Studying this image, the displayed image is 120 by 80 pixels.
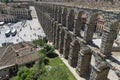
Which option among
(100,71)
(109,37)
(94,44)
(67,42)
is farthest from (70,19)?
(100,71)

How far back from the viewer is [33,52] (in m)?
45.5

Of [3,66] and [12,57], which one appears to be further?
→ [12,57]

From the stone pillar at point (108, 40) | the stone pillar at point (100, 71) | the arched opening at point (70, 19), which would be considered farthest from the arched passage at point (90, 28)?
the arched opening at point (70, 19)

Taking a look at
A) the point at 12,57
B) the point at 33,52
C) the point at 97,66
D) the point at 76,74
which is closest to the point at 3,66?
the point at 12,57

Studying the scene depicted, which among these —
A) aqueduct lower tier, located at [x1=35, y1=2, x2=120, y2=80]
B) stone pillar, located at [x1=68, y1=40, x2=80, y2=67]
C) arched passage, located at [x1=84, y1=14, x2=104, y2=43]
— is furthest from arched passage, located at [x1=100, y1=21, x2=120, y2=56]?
stone pillar, located at [x1=68, y1=40, x2=80, y2=67]

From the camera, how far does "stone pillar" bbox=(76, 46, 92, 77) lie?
29694 millimetres

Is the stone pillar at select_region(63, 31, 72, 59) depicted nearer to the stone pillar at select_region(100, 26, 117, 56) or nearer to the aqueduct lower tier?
the aqueduct lower tier

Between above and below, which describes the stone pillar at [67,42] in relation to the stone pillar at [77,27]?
below

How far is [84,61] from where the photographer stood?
102 ft

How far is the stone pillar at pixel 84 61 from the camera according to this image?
29.7 meters

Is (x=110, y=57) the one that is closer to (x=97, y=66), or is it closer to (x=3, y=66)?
(x=97, y=66)

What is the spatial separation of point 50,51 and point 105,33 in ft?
87.4

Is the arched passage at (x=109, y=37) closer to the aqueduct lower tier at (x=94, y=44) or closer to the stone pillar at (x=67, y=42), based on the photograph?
the aqueduct lower tier at (x=94, y=44)

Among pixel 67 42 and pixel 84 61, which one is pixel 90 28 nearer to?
pixel 84 61
